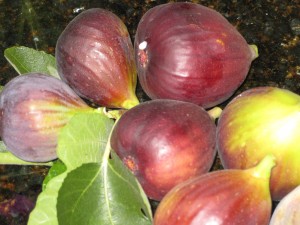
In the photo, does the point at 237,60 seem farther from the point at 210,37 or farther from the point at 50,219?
the point at 50,219

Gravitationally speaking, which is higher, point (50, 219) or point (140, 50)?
point (140, 50)

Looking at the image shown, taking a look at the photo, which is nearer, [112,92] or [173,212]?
[173,212]

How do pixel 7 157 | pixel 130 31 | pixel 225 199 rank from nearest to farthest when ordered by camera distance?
1. pixel 225 199
2. pixel 7 157
3. pixel 130 31

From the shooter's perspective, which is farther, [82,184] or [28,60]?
[28,60]

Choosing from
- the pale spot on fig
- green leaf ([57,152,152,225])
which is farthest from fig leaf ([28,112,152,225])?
the pale spot on fig

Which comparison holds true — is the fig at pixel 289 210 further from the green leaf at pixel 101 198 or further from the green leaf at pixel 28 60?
the green leaf at pixel 28 60

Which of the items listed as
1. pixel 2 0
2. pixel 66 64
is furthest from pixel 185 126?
pixel 2 0

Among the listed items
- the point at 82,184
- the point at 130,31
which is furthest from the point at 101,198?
the point at 130,31

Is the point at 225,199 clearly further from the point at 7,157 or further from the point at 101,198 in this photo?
the point at 7,157
